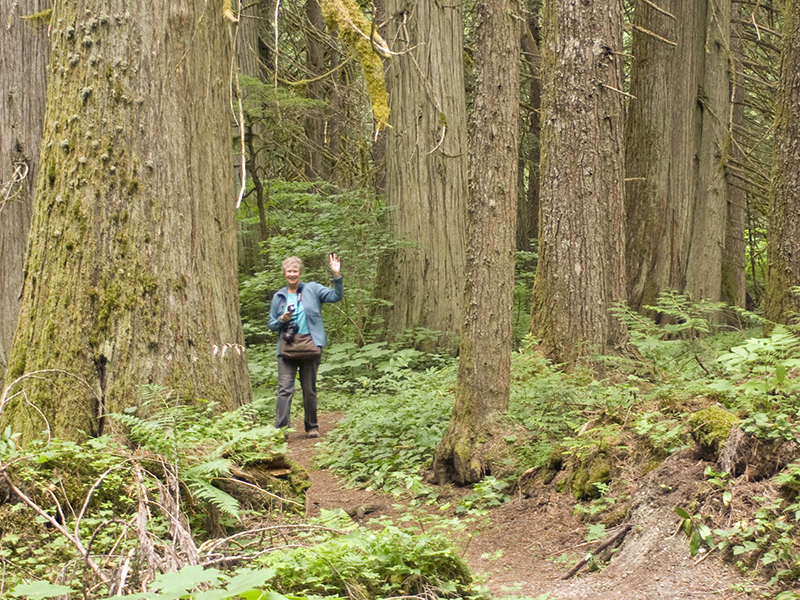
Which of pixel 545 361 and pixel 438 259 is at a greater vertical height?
pixel 438 259

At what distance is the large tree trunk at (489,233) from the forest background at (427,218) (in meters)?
0.02

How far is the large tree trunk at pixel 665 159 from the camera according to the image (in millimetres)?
10516

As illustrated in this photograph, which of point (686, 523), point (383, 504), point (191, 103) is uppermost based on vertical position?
point (191, 103)

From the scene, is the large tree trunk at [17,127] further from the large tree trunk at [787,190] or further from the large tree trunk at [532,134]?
the large tree trunk at [532,134]

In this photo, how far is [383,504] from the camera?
6023 millimetres

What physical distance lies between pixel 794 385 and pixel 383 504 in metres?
3.28

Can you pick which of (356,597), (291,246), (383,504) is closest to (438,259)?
(291,246)

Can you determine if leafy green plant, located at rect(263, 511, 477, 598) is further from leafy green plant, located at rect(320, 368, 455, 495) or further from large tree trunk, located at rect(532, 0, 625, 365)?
large tree trunk, located at rect(532, 0, 625, 365)

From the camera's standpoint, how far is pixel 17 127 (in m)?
6.30

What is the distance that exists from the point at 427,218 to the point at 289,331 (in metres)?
3.95

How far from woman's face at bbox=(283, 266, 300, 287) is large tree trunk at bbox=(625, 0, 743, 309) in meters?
5.15

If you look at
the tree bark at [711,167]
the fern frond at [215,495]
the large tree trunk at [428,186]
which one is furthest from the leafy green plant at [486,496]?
the tree bark at [711,167]

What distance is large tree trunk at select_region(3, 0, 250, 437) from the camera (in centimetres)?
439

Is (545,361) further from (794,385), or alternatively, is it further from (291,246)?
(291,246)
